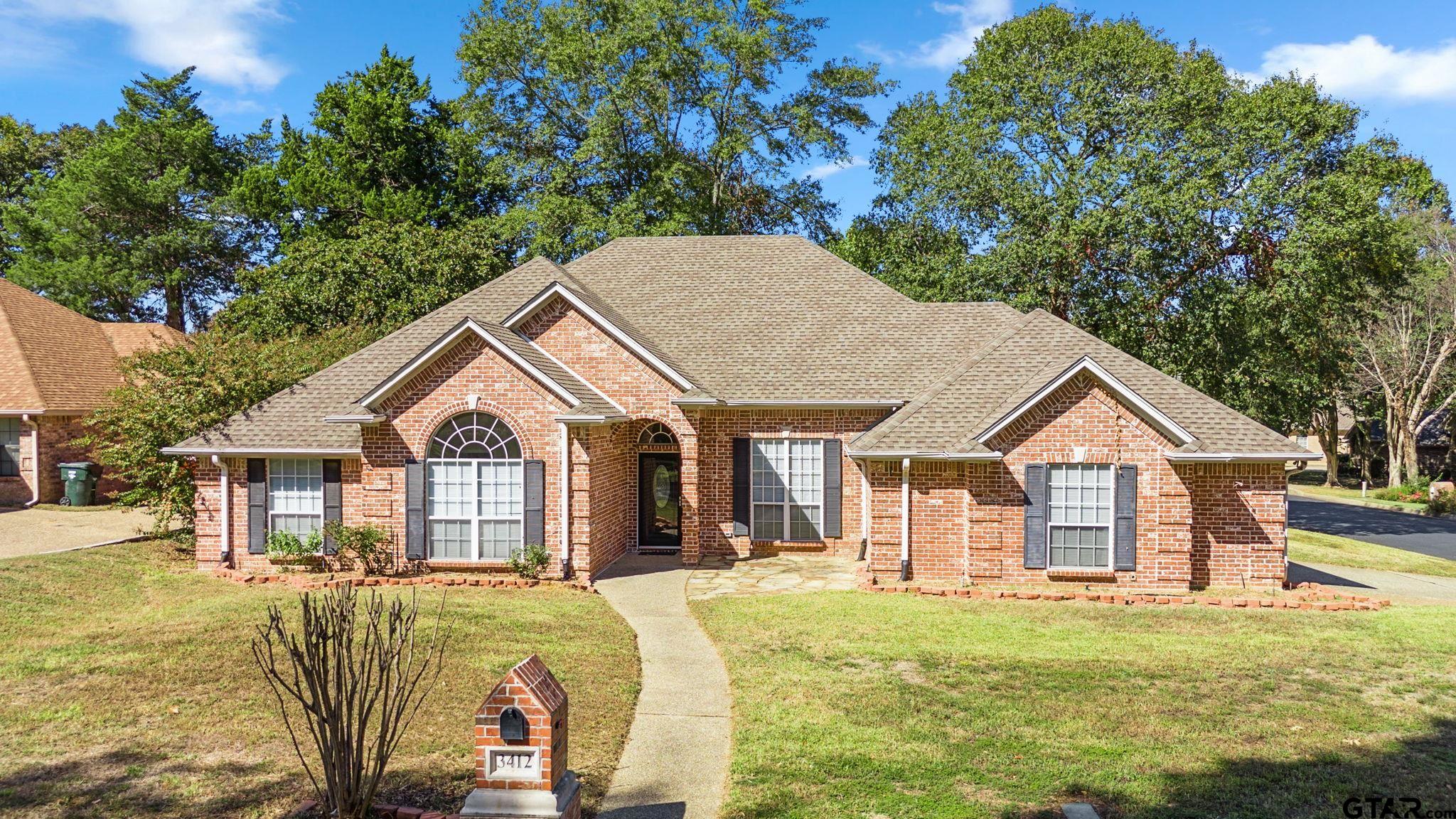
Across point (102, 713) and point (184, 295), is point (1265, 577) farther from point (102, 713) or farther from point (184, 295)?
point (184, 295)

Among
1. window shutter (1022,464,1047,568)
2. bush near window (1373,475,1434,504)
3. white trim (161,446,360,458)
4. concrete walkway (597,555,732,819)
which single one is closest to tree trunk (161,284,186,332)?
white trim (161,446,360,458)

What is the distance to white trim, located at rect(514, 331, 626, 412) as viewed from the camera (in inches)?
678

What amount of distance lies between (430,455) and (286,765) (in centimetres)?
891

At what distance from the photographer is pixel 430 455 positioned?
15.7 meters

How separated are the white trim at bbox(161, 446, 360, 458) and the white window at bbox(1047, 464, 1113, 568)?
42.5 ft

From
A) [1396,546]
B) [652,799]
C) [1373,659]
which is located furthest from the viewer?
[1396,546]

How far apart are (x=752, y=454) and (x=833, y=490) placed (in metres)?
1.91

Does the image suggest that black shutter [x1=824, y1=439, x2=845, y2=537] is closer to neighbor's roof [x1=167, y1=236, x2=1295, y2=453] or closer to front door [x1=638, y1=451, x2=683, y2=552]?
neighbor's roof [x1=167, y1=236, x2=1295, y2=453]

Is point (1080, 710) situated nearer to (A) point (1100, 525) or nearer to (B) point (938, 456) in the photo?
(B) point (938, 456)

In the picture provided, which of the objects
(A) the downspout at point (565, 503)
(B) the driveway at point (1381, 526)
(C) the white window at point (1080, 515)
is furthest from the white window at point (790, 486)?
(B) the driveway at point (1381, 526)

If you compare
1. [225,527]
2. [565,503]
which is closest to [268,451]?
[225,527]

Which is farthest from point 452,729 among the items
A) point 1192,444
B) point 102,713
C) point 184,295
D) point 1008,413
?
point 184,295

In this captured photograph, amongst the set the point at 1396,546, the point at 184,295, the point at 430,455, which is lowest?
the point at 1396,546

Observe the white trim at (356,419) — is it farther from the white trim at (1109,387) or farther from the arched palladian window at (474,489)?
the white trim at (1109,387)
